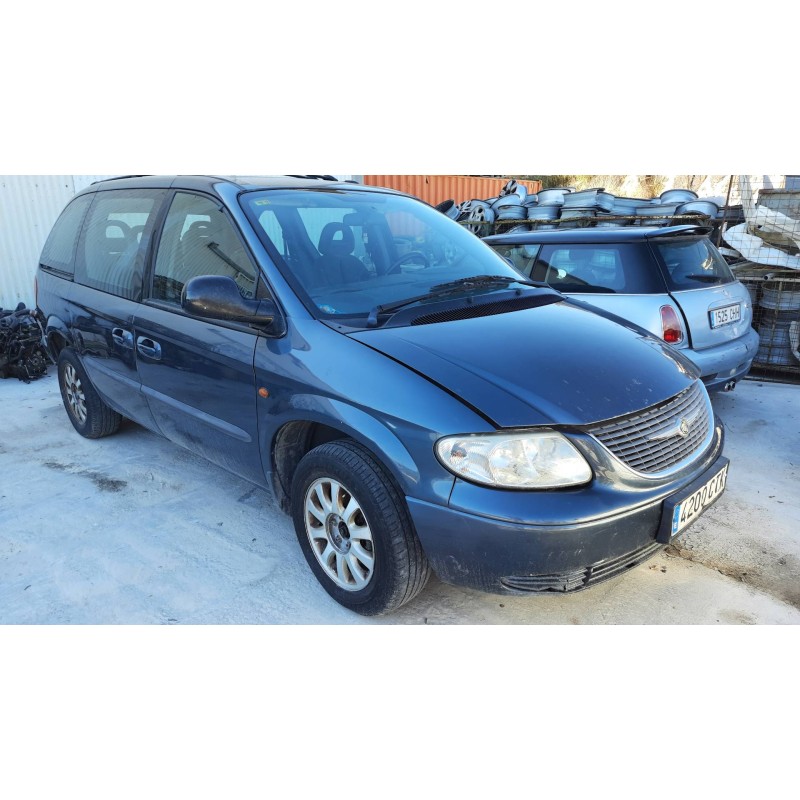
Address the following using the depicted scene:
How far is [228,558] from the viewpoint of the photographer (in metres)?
3.04

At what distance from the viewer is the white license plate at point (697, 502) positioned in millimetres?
2266

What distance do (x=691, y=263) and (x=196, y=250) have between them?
11.4 feet

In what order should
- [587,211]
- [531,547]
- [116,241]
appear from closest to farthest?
[531,547]
[116,241]
[587,211]

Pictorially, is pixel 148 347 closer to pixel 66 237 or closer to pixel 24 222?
pixel 66 237

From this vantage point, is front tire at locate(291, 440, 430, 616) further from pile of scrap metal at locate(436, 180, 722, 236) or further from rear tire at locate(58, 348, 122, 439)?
pile of scrap metal at locate(436, 180, 722, 236)

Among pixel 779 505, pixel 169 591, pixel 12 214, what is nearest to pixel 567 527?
pixel 169 591

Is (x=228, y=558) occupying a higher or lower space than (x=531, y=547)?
lower

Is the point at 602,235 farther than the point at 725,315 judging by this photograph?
Yes

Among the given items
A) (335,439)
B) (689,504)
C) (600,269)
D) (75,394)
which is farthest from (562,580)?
(75,394)

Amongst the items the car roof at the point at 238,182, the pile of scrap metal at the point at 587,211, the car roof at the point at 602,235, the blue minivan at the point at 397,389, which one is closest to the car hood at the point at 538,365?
the blue minivan at the point at 397,389

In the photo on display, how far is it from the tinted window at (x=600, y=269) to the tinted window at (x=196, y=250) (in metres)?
2.72

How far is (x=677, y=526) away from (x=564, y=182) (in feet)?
81.4

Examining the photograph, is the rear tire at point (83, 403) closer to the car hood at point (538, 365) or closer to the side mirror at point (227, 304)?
the side mirror at point (227, 304)

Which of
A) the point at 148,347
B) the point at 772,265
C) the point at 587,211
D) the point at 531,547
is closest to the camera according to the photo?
the point at 531,547
